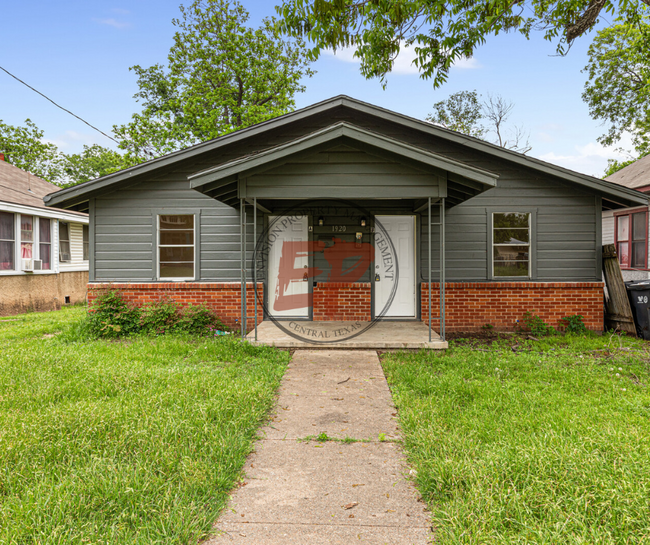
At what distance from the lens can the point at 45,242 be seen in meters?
13.9

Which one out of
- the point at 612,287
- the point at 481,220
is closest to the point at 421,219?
the point at 481,220

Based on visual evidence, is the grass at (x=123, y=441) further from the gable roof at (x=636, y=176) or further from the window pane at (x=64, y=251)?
the gable roof at (x=636, y=176)

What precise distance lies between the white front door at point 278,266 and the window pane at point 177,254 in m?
1.68

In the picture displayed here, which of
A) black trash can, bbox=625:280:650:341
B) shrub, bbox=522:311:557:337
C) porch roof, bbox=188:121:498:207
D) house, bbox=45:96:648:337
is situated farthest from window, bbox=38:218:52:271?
black trash can, bbox=625:280:650:341

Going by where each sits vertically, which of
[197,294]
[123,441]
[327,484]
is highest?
[197,294]

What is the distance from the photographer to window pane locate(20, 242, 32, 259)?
12781 mm

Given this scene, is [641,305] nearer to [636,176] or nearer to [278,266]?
[278,266]

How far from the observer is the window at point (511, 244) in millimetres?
8391

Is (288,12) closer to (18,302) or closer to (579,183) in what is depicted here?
(579,183)

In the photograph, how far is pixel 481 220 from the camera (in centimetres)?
835

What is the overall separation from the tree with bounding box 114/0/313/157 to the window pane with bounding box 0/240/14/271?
14.9 m

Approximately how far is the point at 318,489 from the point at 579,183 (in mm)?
7857

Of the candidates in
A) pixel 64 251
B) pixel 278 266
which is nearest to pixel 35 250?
pixel 64 251

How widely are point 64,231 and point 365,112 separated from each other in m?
12.9
